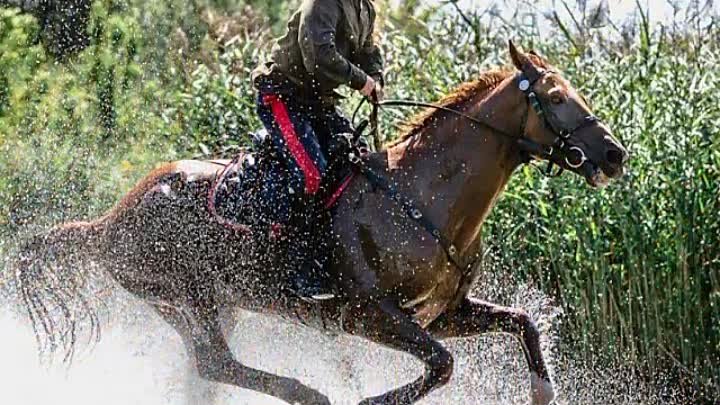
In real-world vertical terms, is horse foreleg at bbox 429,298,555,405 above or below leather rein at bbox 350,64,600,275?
below

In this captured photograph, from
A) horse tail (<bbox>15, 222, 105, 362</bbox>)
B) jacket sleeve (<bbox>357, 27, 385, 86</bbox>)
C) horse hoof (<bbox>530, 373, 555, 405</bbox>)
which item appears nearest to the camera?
horse hoof (<bbox>530, 373, 555, 405</bbox>)

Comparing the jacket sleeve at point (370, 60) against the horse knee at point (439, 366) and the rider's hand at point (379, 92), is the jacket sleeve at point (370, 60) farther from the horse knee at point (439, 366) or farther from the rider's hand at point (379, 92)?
the horse knee at point (439, 366)

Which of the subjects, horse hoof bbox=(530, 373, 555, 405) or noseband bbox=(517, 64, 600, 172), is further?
horse hoof bbox=(530, 373, 555, 405)

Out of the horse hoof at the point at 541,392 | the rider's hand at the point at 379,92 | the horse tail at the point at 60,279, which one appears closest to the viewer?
the horse hoof at the point at 541,392

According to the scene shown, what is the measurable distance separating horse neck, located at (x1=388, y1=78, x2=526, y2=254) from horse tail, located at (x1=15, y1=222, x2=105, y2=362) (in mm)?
2003

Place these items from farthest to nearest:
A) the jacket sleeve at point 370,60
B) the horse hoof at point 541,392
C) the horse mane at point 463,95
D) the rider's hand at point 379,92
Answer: the jacket sleeve at point 370,60
the rider's hand at point 379,92
the horse mane at point 463,95
the horse hoof at point 541,392

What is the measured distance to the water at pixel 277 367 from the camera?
9688 mm

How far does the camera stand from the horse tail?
9367 millimetres

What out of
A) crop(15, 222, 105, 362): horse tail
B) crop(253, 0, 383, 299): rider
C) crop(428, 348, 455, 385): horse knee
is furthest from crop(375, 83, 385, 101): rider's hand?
crop(15, 222, 105, 362): horse tail

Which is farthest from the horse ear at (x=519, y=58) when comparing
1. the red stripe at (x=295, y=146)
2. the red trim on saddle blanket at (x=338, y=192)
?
the red stripe at (x=295, y=146)

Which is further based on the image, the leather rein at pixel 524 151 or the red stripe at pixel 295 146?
the red stripe at pixel 295 146

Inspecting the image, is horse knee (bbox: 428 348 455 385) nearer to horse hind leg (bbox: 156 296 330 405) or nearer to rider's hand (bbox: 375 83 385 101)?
horse hind leg (bbox: 156 296 330 405)

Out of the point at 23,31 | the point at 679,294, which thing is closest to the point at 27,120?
the point at 23,31

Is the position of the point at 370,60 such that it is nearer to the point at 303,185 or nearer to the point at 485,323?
the point at 303,185
